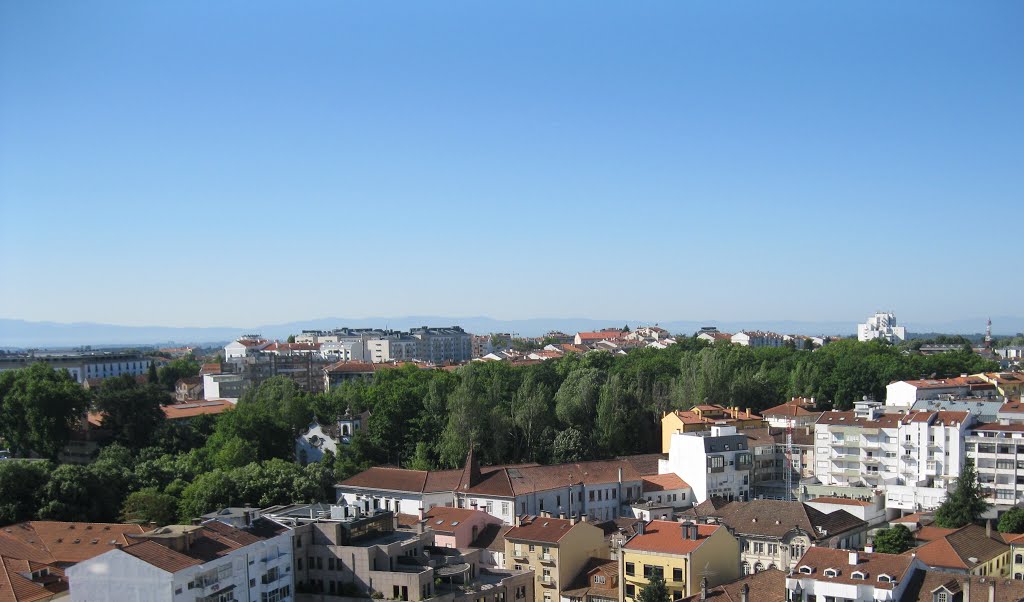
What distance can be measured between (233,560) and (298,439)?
29427 mm

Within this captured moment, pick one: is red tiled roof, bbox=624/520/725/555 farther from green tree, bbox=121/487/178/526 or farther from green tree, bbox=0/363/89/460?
green tree, bbox=0/363/89/460

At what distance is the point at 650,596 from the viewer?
29547 mm

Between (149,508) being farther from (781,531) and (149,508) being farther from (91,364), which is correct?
(91,364)

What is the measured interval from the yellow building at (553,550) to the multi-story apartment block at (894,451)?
17707 mm

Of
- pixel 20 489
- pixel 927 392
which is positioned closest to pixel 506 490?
pixel 20 489

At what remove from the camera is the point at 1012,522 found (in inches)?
1522

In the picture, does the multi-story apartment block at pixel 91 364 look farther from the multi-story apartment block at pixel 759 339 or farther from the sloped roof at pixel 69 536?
the multi-story apartment block at pixel 759 339

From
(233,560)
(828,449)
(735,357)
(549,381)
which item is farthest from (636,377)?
(233,560)

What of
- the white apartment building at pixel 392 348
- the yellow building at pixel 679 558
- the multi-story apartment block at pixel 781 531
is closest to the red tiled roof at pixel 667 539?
the yellow building at pixel 679 558

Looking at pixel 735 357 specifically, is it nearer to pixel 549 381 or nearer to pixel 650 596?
pixel 549 381

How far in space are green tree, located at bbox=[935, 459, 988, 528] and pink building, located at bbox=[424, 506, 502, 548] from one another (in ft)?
62.6

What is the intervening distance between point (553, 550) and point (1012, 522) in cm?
1952

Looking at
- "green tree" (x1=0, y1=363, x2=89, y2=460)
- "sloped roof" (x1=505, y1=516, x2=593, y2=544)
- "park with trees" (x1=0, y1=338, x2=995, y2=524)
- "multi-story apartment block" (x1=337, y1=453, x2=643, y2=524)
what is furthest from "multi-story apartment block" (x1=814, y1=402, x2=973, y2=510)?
"green tree" (x1=0, y1=363, x2=89, y2=460)

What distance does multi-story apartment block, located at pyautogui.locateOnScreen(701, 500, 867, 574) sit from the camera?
36.2 m
